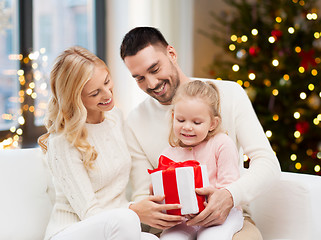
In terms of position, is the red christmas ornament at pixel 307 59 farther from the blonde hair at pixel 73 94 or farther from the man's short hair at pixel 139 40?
the blonde hair at pixel 73 94

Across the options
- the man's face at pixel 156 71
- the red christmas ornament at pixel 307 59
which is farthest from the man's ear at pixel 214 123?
the red christmas ornament at pixel 307 59

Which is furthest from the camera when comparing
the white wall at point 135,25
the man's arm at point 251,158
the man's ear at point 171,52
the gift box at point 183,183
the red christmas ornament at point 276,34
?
the white wall at point 135,25

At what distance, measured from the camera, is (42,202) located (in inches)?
72.4

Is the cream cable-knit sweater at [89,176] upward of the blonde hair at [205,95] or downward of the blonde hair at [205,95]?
downward

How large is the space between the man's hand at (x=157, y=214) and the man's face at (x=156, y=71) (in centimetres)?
50

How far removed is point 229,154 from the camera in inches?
65.1

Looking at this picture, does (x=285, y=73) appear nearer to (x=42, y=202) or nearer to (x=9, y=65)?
(x=9, y=65)

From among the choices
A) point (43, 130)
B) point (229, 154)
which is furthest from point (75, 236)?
point (43, 130)

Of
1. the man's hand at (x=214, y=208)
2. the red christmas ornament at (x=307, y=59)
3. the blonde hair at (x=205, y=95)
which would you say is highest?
the red christmas ornament at (x=307, y=59)

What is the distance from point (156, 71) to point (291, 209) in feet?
2.57

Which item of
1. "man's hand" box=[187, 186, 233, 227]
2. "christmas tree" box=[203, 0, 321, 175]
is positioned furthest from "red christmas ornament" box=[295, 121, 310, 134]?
"man's hand" box=[187, 186, 233, 227]

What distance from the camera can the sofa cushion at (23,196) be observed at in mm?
1738

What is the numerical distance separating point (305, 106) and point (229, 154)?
75.1 inches

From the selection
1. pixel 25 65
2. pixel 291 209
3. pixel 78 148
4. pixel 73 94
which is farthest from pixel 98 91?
pixel 25 65
